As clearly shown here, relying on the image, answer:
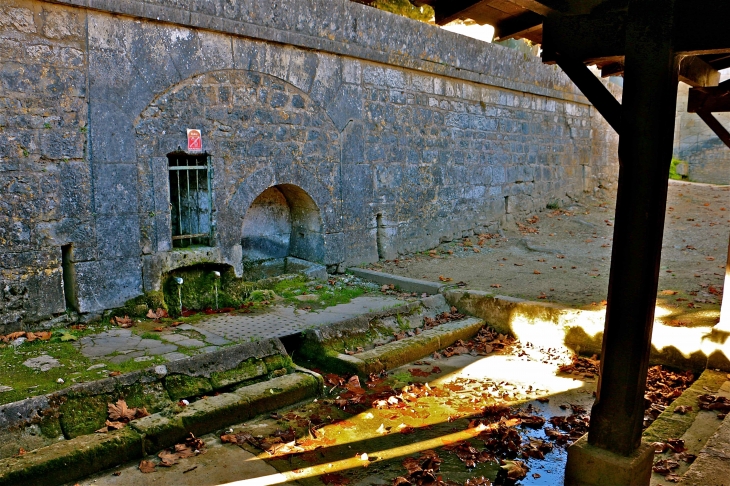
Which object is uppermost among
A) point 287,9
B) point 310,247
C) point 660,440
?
point 287,9

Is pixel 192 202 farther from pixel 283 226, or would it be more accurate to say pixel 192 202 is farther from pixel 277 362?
pixel 277 362

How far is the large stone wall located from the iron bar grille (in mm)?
133

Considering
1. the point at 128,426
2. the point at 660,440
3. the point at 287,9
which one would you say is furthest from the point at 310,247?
the point at 660,440

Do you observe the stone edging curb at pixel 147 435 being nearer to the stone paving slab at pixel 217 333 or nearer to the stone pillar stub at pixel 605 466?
the stone paving slab at pixel 217 333

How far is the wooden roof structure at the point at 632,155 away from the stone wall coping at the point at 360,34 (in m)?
3.94

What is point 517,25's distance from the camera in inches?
162

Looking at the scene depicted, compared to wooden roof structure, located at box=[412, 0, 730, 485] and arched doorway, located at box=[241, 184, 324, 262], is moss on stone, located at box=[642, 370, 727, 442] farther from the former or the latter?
arched doorway, located at box=[241, 184, 324, 262]

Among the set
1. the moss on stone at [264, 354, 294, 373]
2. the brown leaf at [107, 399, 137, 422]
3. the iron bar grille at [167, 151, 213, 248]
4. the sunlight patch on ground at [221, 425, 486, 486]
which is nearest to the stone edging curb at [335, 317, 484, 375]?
the moss on stone at [264, 354, 294, 373]

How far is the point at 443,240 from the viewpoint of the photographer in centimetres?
954

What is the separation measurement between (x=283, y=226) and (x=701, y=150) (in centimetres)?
1652

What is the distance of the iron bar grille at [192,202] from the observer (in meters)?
6.28

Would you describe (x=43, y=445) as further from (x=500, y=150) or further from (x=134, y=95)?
(x=500, y=150)

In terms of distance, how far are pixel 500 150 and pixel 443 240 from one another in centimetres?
222

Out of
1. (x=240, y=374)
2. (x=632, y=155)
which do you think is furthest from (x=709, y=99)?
(x=240, y=374)
